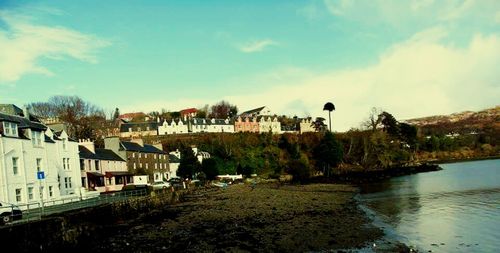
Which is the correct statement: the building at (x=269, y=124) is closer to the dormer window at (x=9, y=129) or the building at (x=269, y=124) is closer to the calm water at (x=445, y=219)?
the calm water at (x=445, y=219)

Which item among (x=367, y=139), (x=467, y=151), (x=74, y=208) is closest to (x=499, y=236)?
(x=74, y=208)

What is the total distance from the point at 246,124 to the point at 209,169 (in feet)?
237

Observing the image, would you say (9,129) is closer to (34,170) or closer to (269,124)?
(34,170)

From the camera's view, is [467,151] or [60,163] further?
[467,151]

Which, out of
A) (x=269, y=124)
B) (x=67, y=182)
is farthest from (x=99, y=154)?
(x=269, y=124)

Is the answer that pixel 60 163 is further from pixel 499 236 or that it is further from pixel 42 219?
pixel 499 236

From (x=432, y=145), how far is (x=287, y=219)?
13905 centimetres

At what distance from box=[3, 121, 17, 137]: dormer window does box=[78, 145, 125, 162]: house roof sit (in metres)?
21.5

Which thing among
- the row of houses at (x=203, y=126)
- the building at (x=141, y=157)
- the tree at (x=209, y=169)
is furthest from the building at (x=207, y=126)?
the tree at (x=209, y=169)

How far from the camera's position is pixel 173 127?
469ft

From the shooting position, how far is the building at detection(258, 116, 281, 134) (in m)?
165

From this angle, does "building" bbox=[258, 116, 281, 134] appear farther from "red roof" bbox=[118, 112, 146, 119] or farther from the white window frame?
the white window frame

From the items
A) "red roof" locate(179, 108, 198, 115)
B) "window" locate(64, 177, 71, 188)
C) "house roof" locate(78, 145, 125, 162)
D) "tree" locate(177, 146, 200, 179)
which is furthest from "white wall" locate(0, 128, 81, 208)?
"red roof" locate(179, 108, 198, 115)

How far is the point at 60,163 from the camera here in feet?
147
